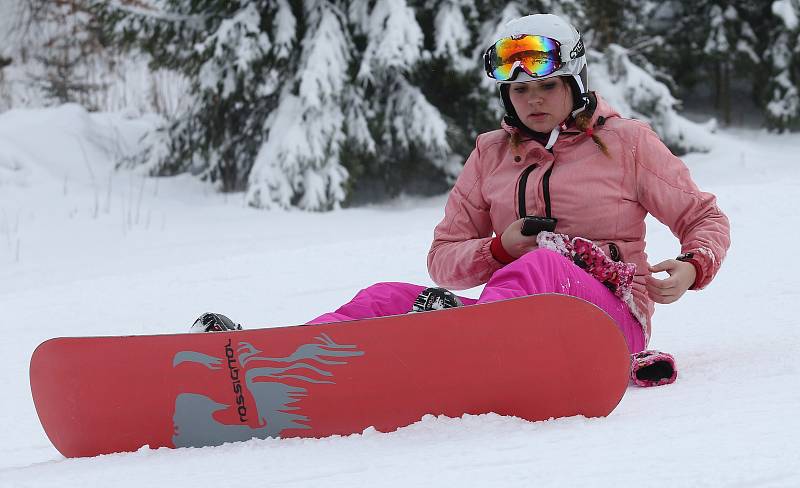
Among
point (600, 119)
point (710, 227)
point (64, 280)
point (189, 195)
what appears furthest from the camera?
point (189, 195)

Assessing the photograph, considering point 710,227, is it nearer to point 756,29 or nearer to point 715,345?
point 715,345

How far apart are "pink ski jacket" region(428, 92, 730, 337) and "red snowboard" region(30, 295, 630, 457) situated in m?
0.59

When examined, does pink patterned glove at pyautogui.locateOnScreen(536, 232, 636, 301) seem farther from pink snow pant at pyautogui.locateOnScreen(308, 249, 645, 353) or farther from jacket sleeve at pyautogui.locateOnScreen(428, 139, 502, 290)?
jacket sleeve at pyautogui.locateOnScreen(428, 139, 502, 290)

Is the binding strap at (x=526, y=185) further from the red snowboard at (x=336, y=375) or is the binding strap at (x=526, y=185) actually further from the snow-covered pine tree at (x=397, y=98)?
the snow-covered pine tree at (x=397, y=98)

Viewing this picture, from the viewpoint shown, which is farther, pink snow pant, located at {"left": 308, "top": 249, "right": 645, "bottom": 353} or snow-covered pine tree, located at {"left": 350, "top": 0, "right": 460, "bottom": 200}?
snow-covered pine tree, located at {"left": 350, "top": 0, "right": 460, "bottom": 200}

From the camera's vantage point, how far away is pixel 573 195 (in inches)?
103

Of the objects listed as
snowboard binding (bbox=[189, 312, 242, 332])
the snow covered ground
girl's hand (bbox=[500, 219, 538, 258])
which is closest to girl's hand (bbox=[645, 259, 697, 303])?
the snow covered ground

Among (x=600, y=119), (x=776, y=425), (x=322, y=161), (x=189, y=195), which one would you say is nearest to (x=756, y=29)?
(x=322, y=161)

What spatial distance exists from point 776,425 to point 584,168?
102 cm

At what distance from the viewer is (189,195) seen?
8.29 meters

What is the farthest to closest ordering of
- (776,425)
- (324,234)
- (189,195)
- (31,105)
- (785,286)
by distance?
(31,105) → (189,195) → (324,234) → (785,286) → (776,425)

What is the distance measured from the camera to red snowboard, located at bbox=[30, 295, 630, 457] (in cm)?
209

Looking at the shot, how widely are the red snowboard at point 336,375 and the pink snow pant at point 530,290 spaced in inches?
6.0

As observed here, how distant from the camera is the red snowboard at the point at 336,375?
2088 mm
